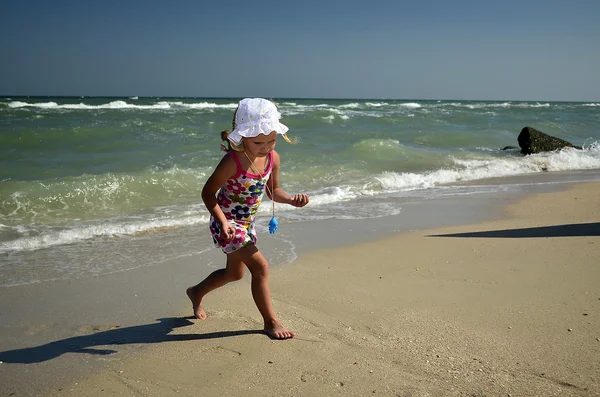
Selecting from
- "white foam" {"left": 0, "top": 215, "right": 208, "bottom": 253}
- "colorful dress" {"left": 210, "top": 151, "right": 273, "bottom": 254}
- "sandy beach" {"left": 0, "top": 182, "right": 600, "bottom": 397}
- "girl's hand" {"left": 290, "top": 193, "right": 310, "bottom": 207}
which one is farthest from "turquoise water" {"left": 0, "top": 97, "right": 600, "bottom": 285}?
"girl's hand" {"left": 290, "top": 193, "right": 310, "bottom": 207}

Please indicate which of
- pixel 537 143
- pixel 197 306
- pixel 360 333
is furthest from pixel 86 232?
pixel 537 143

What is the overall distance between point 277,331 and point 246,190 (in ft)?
2.70

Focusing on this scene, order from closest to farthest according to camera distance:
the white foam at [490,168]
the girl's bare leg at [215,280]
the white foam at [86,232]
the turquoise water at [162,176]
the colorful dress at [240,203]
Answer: the colorful dress at [240,203]
the girl's bare leg at [215,280]
the white foam at [86,232]
the turquoise water at [162,176]
the white foam at [490,168]

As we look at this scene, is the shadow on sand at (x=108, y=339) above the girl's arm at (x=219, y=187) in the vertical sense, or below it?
below

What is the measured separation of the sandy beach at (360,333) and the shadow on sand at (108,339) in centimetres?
1

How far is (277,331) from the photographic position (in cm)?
309

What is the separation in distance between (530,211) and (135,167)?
271 inches

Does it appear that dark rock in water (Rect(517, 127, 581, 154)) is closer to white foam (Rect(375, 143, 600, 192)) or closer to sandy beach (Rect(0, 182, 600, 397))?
white foam (Rect(375, 143, 600, 192))

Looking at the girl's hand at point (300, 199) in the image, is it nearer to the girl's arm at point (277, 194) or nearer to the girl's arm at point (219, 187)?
the girl's arm at point (277, 194)

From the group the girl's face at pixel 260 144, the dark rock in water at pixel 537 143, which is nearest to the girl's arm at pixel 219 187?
the girl's face at pixel 260 144

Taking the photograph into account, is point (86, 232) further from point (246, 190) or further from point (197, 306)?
point (246, 190)

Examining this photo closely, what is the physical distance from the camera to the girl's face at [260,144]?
294 cm

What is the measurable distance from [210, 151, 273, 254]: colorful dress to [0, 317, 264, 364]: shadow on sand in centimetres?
56

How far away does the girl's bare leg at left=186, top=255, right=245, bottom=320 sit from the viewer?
326 centimetres
